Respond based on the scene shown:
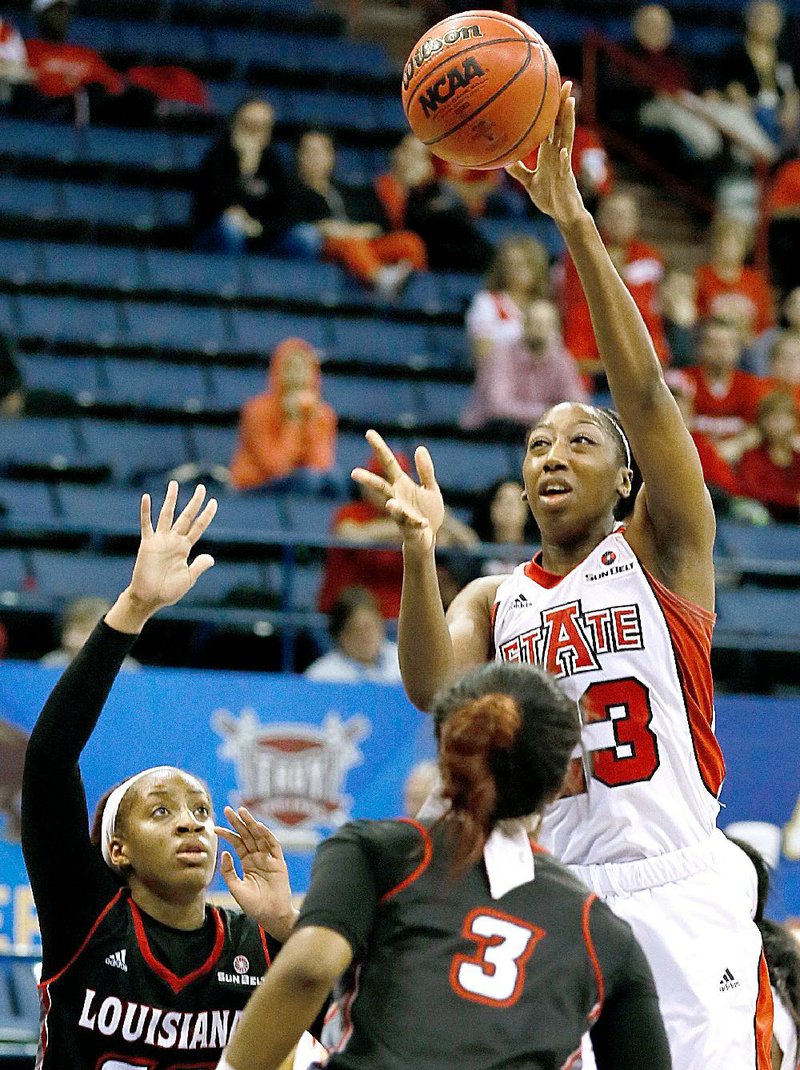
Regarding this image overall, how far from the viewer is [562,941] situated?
9.79 ft

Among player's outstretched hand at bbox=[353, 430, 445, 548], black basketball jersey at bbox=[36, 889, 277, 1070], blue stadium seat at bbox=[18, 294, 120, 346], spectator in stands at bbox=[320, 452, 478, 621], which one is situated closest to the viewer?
black basketball jersey at bbox=[36, 889, 277, 1070]

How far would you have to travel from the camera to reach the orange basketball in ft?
15.2

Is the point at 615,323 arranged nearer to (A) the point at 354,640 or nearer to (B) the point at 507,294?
(A) the point at 354,640

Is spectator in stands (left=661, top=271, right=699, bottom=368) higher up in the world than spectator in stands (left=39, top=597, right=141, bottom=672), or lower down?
higher up

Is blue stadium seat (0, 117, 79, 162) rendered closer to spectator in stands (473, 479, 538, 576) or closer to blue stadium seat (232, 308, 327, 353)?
blue stadium seat (232, 308, 327, 353)

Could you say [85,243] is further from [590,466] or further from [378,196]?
[590,466]

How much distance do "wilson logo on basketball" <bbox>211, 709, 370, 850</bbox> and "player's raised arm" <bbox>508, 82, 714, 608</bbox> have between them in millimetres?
3724

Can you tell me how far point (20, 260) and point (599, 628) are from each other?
310 inches

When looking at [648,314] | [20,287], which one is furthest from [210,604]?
[648,314]

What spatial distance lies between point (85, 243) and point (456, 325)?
2.43 meters

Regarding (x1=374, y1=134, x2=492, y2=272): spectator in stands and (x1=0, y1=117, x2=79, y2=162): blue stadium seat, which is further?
(x1=374, y1=134, x2=492, y2=272): spectator in stands

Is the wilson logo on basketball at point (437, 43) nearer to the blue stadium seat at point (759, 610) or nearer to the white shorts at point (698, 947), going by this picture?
the white shorts at point (698, 947)

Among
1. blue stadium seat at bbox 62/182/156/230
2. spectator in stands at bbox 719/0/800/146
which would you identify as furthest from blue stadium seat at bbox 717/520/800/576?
spectator in stands at bbox 719/0/800/146

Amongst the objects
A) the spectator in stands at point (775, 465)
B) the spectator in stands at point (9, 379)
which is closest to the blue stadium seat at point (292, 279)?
the spectator in stands at point (9, 379)
